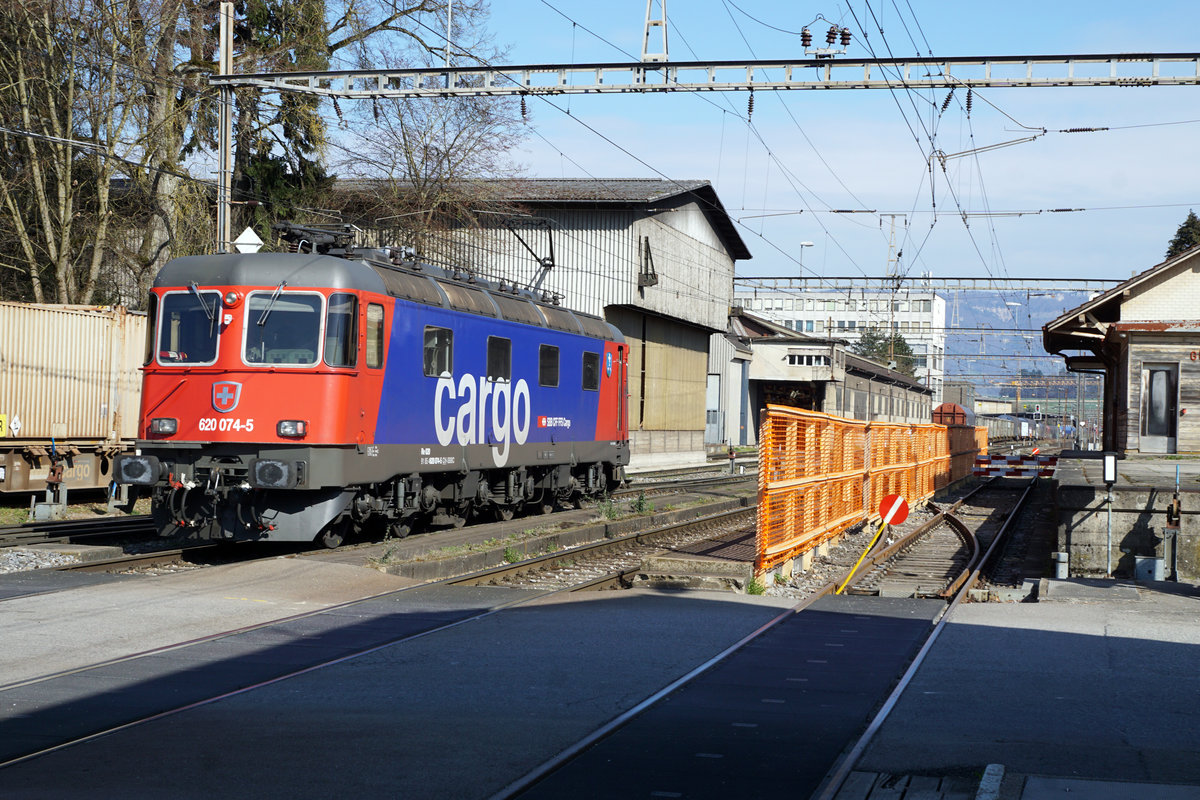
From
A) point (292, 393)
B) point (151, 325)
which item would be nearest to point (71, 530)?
point (151, 325)

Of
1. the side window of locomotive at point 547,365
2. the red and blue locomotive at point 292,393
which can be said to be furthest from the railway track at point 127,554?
the side window of locomotive at point 547,365

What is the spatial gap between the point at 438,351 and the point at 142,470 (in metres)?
4.36

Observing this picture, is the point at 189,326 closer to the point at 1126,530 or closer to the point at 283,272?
the point at 283,272

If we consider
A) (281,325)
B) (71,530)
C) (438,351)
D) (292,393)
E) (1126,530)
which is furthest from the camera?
(1126,530)

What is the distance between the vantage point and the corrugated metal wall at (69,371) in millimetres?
20031

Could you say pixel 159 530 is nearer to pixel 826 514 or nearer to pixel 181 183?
pixel 826 514

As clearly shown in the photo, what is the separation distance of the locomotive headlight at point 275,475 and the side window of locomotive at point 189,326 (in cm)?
147

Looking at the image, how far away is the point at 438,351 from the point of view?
17.0 meters

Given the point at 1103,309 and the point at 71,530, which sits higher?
the point at 1103,309

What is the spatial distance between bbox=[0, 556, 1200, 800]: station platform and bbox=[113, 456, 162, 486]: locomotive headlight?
2615 mm

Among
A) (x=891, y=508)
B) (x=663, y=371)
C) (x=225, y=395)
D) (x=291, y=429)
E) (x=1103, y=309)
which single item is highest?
(x=1103, y=309)

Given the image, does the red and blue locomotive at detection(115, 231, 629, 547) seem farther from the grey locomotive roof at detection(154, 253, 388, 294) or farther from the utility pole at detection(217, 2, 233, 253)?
the utility pole at detection(217, 2, 233, 253)

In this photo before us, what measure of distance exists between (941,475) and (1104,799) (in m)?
30.7

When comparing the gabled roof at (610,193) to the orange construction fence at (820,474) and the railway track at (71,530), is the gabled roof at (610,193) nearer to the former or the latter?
the orange construction fence at (820,474)
